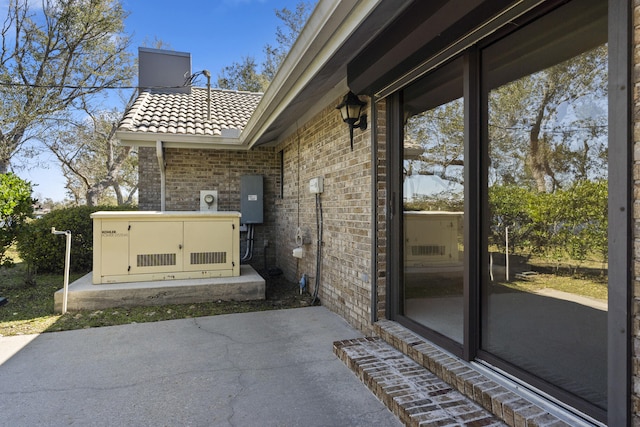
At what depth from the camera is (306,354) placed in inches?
130

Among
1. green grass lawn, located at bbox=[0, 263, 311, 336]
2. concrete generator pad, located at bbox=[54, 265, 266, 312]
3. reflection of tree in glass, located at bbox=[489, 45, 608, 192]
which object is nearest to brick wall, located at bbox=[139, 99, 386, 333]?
green grass lawn, located at bbox=[0, 263, 311, 336]

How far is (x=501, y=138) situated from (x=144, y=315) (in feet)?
14.0

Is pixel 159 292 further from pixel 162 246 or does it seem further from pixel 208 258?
pixel 208 258

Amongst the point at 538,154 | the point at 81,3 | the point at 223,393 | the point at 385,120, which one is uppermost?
the point at 81,3

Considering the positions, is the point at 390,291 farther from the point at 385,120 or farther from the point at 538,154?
the point at 538,154

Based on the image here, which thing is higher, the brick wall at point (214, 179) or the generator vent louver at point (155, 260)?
the brick wall at point (214, 179)

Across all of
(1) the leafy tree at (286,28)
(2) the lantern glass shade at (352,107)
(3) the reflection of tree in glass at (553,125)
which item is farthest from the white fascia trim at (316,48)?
(1) the leafy tree at (286,28)

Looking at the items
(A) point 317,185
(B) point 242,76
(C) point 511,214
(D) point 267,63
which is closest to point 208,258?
(A) point 317,185

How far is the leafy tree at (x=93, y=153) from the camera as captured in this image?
15.2 metres

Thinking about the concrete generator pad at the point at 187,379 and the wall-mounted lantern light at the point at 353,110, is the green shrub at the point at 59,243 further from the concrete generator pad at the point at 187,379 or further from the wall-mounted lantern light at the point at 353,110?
the wall-mounted lantern light at the point at 353,110

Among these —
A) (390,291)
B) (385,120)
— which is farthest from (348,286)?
(385,120)

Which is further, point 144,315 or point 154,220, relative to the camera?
point 154,220

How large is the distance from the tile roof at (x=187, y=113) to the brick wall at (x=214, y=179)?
53 centimetres

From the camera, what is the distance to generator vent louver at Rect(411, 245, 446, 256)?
2986 millimetres
